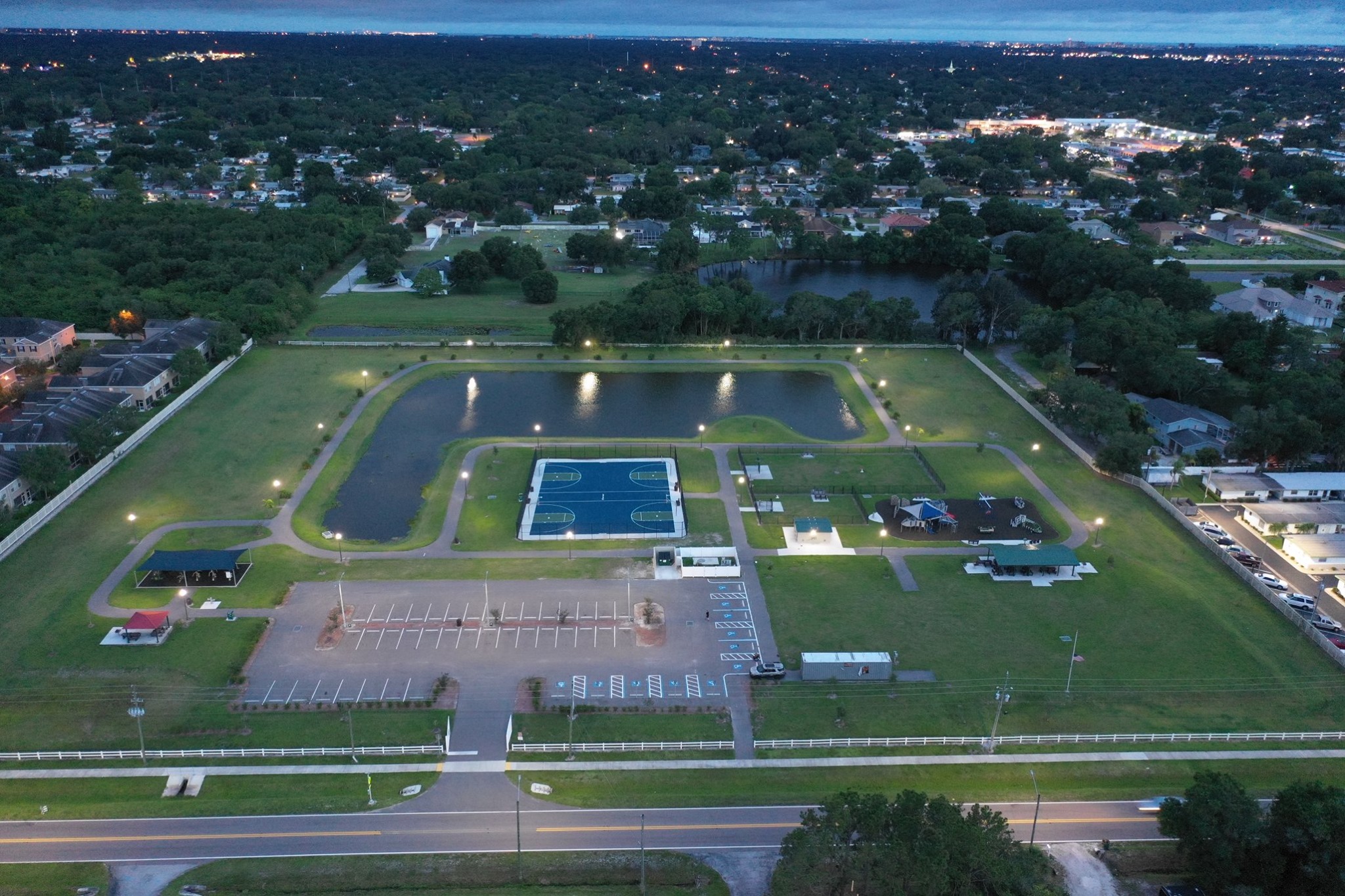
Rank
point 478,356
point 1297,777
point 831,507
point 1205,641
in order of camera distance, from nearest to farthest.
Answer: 1. point 1297,777
2. point 1205,641
3. point 831,507
4. point 478,356

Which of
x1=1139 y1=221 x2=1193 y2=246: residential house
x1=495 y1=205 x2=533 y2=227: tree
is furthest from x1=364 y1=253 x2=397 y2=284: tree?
x1=1139 y1=221 x2=1193 y2=246: residential house

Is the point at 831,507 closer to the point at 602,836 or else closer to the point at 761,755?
the point at 761,755

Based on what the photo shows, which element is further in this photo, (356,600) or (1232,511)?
(1232,511)

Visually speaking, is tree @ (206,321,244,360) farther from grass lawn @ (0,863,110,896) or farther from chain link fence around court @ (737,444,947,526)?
grass lawn @ (0,863,110,896)

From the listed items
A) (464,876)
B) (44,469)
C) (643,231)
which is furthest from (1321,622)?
(643,231)

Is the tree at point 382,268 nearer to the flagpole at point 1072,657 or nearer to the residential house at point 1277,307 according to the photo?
the flagpole at point 1072,657

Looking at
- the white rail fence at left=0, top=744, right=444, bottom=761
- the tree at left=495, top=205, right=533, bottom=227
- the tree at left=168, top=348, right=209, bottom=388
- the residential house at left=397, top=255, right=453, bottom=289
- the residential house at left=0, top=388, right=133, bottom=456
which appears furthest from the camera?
the tree at left=495, top=205, right=533, bottom=227

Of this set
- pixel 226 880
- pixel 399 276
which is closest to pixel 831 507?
pixel 226 880
